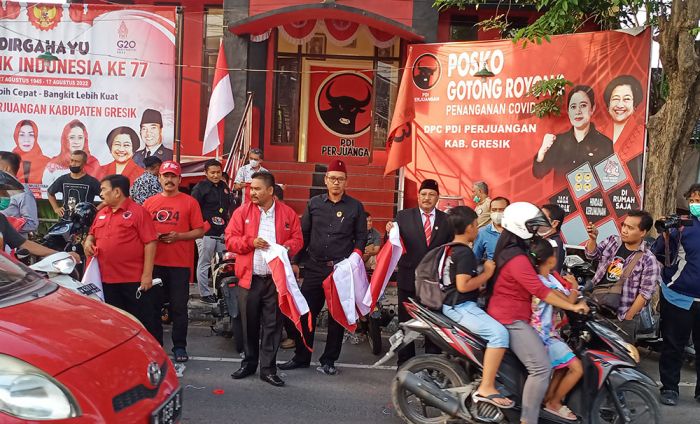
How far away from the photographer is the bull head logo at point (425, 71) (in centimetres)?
971

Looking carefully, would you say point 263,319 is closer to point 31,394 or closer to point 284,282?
point 284,282

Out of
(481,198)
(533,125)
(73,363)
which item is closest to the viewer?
(73,363)

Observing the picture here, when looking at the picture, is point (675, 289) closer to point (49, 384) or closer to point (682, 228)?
point (682, 228)

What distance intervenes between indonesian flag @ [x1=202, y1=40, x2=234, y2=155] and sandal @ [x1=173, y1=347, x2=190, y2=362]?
4.27 metres

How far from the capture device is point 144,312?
587 cm

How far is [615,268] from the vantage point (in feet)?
19.4

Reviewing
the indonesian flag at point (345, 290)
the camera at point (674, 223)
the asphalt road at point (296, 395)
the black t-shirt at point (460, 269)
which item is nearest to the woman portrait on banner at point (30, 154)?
the asphalt road at point (296, 395)

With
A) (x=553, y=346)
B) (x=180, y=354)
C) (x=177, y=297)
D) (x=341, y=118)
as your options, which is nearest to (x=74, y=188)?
(x=177, y=297)

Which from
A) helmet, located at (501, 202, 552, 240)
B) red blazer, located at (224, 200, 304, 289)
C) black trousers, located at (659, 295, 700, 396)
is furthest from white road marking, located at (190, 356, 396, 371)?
helmet, located at (501, 202, 552, 240)

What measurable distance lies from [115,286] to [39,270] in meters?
1.23

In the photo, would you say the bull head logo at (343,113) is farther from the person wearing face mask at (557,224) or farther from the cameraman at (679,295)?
the cameraman at (679,295)

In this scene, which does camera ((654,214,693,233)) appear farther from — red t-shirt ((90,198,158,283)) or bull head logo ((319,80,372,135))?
bull head logo ((319,80,372,135))

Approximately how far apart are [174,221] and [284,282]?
136cm

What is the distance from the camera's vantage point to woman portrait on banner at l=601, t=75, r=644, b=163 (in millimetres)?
8281
